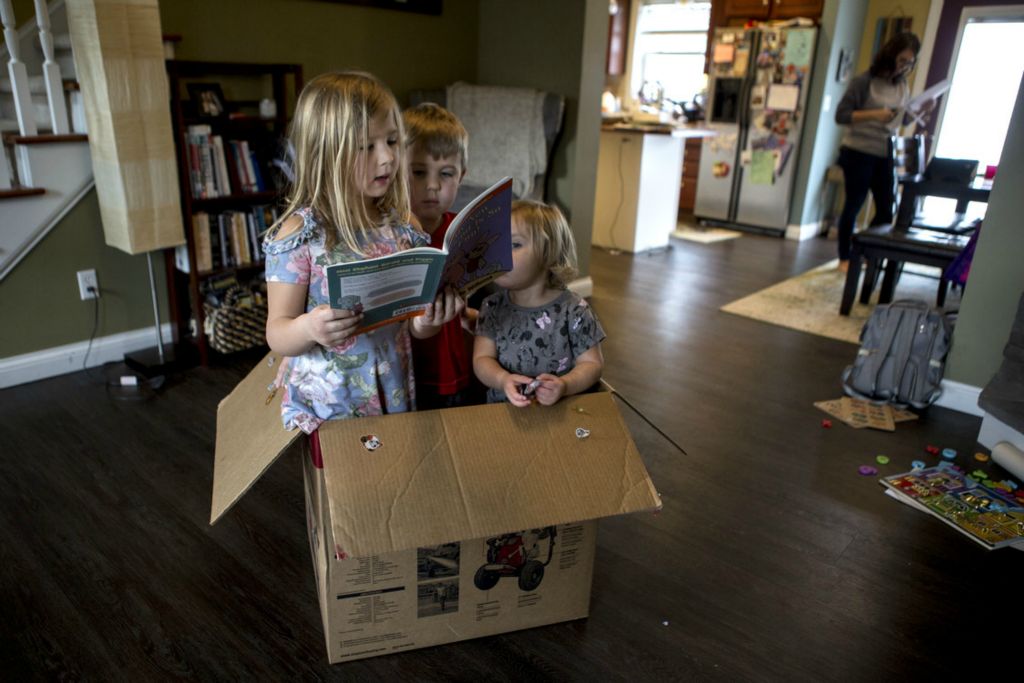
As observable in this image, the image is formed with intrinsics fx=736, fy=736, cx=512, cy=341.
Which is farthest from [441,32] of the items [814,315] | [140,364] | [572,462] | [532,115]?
[572,462]

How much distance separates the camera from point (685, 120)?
21.7 feet

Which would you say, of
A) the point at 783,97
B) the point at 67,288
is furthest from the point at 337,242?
the point at 783,97

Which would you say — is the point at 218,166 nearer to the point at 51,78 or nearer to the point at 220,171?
the point at 220,171

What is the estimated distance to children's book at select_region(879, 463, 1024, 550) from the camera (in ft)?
6.88

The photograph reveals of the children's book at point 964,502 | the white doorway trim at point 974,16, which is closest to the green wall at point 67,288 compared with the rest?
the children's book at point 964,502

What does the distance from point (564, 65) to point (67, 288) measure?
247cm

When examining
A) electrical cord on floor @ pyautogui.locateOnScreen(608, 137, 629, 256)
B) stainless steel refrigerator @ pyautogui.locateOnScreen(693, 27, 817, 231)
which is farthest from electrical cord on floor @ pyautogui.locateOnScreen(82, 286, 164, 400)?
stainless steel refrigerator @ pyautogui.locateOnScreen(693, 27, 817, 231)

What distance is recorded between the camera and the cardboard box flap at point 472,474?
1266 mm

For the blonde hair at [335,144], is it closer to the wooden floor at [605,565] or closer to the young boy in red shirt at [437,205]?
the young boy in red shirt at [437,205]

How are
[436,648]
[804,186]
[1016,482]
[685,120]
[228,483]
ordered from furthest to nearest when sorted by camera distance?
[685,120] → [804,186] → [1016,482] → [436,648] → [228,483]

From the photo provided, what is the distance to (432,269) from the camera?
1.20 metres

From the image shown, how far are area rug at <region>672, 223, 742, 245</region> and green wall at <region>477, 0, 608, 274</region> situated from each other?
6.74 ft

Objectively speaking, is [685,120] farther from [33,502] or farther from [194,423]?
[33,502]

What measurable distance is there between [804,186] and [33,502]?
547 centimetres
